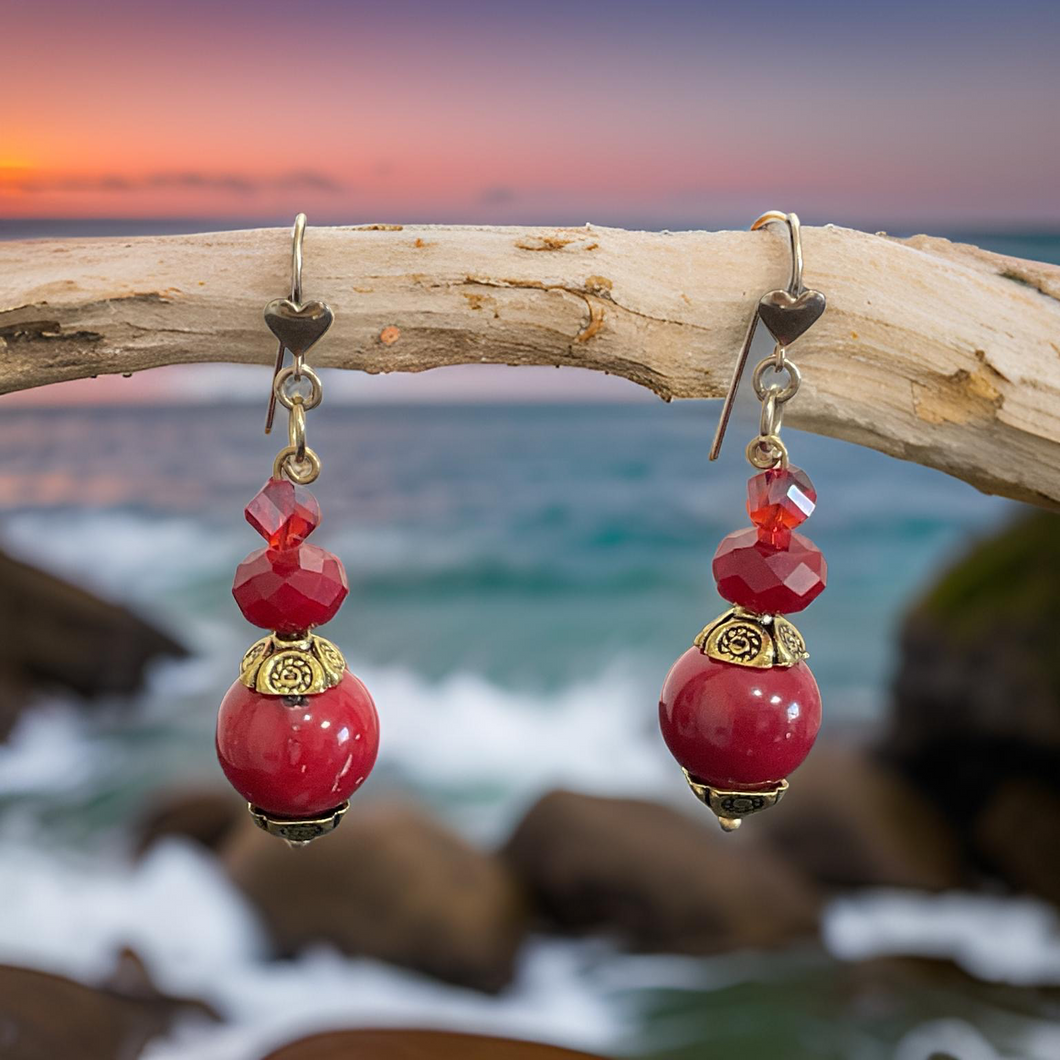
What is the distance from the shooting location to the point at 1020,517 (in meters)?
4.12

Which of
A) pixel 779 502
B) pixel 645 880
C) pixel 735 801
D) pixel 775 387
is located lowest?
pixel 735 801

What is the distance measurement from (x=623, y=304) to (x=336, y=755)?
0.73 meters

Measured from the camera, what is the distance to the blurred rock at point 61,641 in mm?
4102

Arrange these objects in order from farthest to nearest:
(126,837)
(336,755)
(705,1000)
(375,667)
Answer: (375,667), (126,837), (705,1000), (336,755)

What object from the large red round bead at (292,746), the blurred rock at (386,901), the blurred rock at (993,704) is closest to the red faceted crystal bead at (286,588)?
the large red round bead at (292,746)

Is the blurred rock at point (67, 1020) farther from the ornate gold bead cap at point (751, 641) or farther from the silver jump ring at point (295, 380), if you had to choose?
the ornate gold bead cap at point (751, 641)

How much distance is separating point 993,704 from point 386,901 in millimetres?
1962

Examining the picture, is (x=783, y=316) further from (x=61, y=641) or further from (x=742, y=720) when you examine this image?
(x=61, y=641)

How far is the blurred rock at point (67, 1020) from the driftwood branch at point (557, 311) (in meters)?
1.32

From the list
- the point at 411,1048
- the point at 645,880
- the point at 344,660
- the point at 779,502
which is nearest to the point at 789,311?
the point at 779,502

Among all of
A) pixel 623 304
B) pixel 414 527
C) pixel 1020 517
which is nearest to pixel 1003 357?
pixel 623 304

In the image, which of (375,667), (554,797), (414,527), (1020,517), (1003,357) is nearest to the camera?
(1003,357)

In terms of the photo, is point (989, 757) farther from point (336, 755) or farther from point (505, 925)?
point (336, 755)

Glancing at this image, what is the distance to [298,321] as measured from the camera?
153 cm
